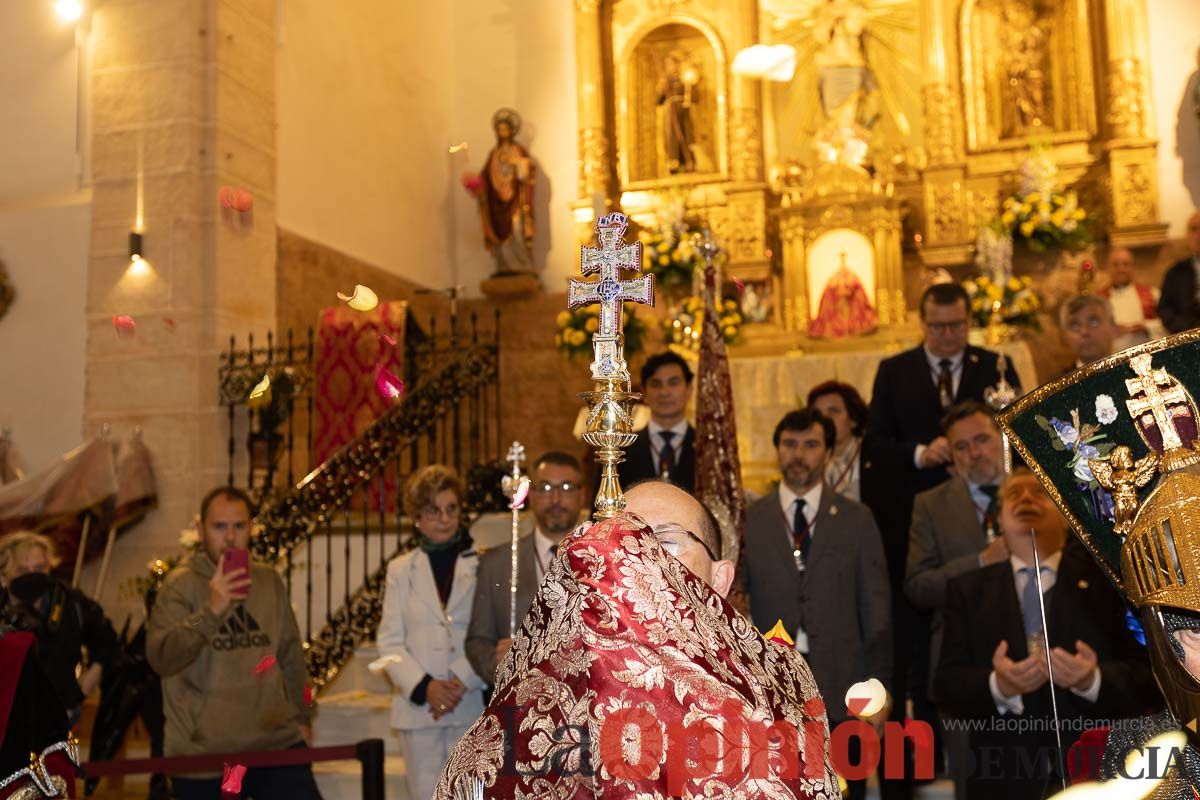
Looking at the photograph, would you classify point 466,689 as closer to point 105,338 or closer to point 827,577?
point 827,577

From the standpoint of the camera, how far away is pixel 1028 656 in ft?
12.5

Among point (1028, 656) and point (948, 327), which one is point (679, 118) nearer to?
point (948, 327)

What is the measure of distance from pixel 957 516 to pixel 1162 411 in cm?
252

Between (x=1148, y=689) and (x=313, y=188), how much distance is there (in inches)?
341

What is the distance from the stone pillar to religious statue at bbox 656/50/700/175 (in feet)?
15.3

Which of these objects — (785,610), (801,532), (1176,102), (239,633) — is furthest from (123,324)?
(1176,102)

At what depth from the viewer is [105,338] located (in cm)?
904

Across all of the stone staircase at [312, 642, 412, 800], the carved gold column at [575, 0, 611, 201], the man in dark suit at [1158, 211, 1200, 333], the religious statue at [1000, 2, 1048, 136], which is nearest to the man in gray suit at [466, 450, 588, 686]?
the stone staircase at [312, 642, 412, 800]

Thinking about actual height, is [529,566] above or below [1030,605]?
above

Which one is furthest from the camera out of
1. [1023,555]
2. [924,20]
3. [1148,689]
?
[924,20]

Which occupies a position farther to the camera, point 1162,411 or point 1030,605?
point 1030,605

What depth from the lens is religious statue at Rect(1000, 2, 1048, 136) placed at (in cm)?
1167

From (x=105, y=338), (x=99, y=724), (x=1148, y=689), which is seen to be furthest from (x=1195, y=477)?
(x=105, y=338)

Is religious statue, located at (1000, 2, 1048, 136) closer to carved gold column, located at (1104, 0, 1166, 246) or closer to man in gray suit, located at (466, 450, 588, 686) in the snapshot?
carved gold column, located at (1104, 0, 1166, 246)
